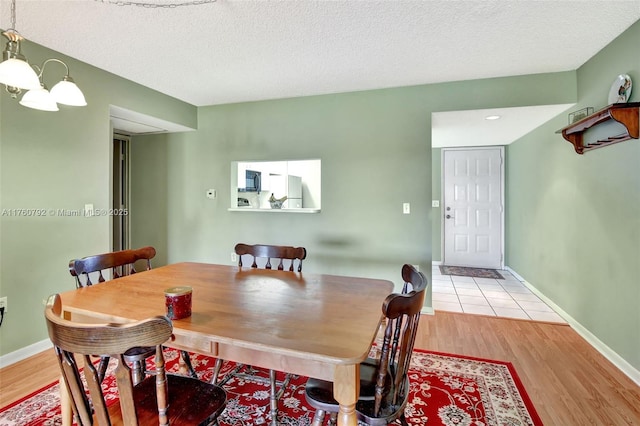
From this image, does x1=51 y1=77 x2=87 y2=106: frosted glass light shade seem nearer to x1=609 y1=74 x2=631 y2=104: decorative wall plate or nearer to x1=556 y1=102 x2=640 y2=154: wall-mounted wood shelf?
x1=556 y1=102 x2=640 y2=154: wall-mounted wood shelf

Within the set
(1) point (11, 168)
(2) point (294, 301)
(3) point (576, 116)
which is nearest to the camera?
(2) point (294, 301)

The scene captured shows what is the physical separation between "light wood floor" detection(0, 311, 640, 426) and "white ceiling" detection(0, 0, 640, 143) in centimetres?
216

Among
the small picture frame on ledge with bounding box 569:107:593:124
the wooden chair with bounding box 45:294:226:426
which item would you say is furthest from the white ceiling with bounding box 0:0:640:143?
the wooden chair with bounding box 45:294:226:426

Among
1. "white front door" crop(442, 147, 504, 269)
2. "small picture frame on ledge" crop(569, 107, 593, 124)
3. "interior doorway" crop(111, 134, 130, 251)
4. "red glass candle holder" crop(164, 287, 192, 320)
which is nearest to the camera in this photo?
"red glass candle holder" crop(164, 287, 192, 320)

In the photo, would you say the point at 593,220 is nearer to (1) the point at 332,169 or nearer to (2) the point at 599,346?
(2) the point at 599,346

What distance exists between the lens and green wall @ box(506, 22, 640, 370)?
212cm

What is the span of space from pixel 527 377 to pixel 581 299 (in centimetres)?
125

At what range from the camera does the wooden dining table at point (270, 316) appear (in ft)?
3.21

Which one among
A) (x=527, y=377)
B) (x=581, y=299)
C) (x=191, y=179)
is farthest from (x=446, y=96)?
(x=191, y=179)

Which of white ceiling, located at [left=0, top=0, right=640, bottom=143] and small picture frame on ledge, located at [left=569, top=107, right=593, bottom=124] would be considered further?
small picture frame on ledge, located at [left=569, top=107, right=593, bottom=124]

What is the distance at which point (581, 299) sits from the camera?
2801mm

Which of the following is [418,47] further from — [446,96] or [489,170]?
[489,170]

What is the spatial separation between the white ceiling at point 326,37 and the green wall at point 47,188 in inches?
12.0

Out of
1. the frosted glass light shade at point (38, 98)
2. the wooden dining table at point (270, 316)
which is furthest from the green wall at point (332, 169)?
the frosted glass light shade at point (38, 98)
